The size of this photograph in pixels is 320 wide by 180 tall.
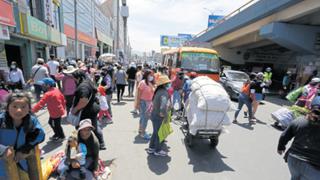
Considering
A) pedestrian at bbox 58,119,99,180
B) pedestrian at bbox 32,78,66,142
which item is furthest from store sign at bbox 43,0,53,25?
pedestrian at bbox 58,119,99,180

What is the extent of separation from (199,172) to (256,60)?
81.4 ft

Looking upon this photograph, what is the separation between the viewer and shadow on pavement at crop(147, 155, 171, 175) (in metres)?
4.02

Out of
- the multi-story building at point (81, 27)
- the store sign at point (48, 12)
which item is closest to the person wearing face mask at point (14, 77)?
the store sign at point (48, 12)

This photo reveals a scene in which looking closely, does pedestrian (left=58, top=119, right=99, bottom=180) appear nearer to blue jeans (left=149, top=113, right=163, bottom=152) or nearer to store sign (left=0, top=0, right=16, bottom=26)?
blue jeans (left=149, top=113, right=163, bottom=152)

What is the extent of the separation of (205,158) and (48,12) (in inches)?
671

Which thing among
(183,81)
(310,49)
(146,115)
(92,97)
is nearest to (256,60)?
(310,49)

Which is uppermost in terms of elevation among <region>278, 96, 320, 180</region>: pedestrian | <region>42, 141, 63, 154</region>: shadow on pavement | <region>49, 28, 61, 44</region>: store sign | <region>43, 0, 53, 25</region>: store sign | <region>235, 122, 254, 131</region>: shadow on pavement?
<region>43, 0, 53, 25</region>: store sign

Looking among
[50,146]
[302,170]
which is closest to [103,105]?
[50,146]

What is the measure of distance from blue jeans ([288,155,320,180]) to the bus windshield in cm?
979

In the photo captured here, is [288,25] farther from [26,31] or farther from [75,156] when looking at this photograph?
[26,31]

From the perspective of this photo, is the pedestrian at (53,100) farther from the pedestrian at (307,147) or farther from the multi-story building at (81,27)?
the multi-story building at (81,27)

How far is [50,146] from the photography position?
474 centimetres

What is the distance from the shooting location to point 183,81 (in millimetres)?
7949

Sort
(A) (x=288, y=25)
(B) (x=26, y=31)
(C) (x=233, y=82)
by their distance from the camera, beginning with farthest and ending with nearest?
(A) (x=288, y=25)
(C) (x=233, y=82)
(B) (x=26, y=31)
